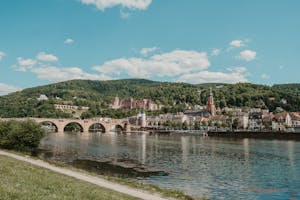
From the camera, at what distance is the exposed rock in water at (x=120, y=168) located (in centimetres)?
3124

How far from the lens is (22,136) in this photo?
1799 inches

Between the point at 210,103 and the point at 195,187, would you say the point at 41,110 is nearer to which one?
the point at 210,103

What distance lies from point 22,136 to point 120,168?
17008 millimetres

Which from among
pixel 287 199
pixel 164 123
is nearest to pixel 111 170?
pixel 287 199

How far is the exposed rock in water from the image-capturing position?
103 ft

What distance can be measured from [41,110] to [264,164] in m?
175

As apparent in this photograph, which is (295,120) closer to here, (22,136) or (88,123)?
(88,123)

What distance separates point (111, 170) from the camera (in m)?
33.7

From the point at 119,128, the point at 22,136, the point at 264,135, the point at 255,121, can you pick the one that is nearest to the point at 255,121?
the point at 255,121

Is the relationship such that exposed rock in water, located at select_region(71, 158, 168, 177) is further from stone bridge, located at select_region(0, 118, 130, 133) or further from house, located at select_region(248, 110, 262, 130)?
house, located at select_region(248, 110, 262, 130)

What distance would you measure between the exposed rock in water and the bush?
385 inches

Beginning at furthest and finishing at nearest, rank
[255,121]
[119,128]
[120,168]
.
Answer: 1. [119,128]
2. [255,121]
3. [120,168]

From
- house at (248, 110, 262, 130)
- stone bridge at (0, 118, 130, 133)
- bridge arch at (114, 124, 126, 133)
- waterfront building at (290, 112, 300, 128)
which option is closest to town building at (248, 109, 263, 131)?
house at (248, 110, 262, 130)

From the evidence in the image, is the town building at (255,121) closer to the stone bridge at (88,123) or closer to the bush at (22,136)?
the stone bridge at (88,123)
